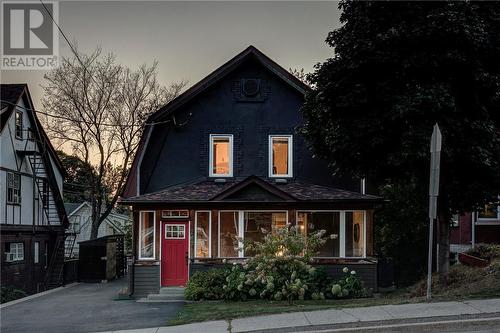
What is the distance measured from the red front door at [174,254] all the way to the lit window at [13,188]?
10.4m

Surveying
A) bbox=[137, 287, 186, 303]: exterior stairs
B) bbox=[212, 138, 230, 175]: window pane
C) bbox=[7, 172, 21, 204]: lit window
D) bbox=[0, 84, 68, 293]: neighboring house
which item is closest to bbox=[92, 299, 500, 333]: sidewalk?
bbox=[137, 287, 186, 303]: exterior stairs

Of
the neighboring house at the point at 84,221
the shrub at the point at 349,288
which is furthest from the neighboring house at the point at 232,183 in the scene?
the neighboring house at the point at 84,221

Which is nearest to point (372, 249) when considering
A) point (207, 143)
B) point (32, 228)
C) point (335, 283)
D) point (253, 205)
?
point (335, 283)

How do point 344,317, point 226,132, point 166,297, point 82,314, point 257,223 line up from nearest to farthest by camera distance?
point 344,317, point 82,314, point 166,297, point 257,223, point 226,132

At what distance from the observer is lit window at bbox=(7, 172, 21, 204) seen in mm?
29062

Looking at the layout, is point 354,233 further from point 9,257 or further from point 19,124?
point 19,124

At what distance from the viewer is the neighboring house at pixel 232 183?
22094 mm

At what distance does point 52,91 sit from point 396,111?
87.1ft

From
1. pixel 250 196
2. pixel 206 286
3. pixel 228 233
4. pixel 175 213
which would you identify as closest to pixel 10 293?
pixel 175 213

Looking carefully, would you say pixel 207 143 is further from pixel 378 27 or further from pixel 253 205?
pixel 378 27

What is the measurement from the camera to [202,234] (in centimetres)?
2258

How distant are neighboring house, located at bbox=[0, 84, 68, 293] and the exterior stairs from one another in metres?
9.88

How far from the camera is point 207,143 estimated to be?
78.9 feet

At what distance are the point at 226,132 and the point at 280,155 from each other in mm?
2342
